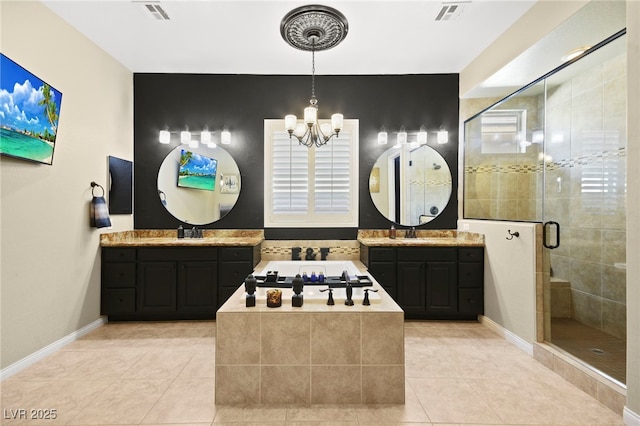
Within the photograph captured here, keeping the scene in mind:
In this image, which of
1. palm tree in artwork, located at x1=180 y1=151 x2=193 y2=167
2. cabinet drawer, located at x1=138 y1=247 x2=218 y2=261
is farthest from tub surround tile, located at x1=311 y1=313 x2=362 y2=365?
palm tree in artwork, located at x1=180 y1=151 x2=193 y2=167

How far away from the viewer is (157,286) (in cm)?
327

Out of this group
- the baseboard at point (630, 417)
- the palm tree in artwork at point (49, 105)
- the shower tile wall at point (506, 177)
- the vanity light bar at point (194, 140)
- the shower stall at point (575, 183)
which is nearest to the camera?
the baseboard at point (630, 417)

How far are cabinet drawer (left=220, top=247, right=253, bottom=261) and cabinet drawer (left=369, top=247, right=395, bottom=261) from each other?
1.29m

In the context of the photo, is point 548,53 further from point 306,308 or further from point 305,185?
point 306,308

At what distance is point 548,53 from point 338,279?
2715 millimetres

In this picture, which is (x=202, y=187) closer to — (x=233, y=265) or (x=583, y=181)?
(x=233, y=265)

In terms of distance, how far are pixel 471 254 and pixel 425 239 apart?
53 cm

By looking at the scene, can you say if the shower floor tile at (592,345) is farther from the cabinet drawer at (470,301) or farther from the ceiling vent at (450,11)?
the ceiling vent at (450,11)

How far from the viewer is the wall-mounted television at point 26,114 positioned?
2133mm

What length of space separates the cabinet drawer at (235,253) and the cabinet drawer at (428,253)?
162 cm

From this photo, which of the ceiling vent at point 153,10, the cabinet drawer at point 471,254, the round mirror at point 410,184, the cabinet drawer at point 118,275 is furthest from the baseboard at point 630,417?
the ceiling vent at point 153,10

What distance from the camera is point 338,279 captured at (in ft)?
8.18

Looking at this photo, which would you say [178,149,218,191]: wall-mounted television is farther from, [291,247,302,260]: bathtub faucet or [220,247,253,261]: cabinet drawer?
[291,247,302,260]: bathtub faucet

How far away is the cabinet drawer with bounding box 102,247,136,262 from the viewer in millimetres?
3236
